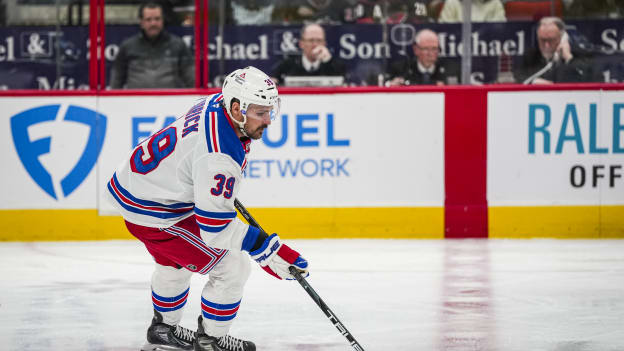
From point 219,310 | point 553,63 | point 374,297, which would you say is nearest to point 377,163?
point 553,63

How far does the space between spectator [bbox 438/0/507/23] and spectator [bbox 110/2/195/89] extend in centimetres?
181

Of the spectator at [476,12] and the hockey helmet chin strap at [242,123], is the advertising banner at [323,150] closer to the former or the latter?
the spectator at [476,12]

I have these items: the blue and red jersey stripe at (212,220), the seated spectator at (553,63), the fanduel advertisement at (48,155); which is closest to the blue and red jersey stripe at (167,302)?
the blue and red jersey stripe at (212,220)

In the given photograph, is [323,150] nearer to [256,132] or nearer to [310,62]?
[310,62]

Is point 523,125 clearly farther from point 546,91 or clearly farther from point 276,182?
point 276,182

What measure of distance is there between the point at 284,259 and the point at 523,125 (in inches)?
164

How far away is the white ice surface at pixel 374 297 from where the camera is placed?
4.73 m

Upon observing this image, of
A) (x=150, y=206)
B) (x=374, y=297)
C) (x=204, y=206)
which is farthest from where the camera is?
(x=374, y=297)

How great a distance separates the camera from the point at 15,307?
543 cm

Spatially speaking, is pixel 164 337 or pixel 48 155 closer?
pixel 164 337

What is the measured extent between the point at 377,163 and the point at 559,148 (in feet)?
4.16

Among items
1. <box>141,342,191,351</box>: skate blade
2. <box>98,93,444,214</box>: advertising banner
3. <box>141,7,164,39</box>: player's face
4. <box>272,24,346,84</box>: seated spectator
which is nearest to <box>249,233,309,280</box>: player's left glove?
<box>141,342,191,351</box>: skate blade

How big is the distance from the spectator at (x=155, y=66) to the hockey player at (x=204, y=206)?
3.64m

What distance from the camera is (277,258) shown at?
13.3 feet
